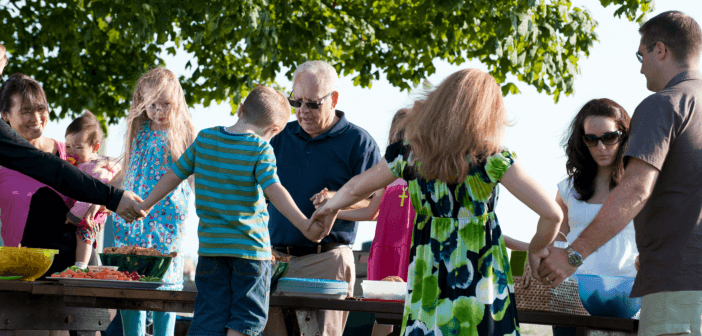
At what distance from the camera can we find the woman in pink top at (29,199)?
4918 millimetres

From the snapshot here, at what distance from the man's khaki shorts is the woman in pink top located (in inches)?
152

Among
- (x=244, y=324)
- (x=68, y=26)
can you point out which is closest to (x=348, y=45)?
(x=68, y=26)

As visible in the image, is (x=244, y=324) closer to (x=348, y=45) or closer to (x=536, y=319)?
(x=536, y=319)

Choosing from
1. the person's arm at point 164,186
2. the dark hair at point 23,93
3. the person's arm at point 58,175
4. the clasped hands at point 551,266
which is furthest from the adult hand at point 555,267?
the dark hair at point 23,93

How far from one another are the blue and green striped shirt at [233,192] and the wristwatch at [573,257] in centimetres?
133

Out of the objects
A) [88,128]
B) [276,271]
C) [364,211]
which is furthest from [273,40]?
[276,271]

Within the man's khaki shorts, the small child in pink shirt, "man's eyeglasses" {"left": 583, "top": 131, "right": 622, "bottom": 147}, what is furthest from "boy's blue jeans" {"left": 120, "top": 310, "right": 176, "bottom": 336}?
the man's khaki shorts

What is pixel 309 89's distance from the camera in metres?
4.38

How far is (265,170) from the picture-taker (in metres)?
3.38

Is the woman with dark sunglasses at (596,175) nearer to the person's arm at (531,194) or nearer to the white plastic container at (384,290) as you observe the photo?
the white plastic container at (384,290)

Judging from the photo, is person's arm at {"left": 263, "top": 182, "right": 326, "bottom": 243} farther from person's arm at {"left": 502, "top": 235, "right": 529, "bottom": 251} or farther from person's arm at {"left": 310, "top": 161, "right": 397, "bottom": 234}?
person's arm at {"left": 502, "top": 235, "right": 529, "bottom": 251}

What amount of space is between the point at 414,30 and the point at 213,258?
288 inches

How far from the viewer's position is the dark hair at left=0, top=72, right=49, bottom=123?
5074mm

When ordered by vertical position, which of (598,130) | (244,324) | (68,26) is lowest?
(244,324)
